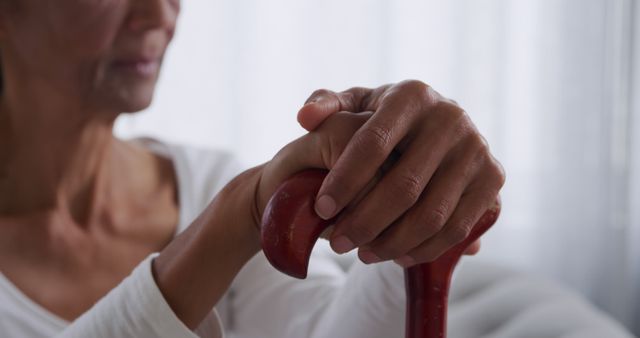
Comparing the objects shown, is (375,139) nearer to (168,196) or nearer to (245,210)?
(245,210)

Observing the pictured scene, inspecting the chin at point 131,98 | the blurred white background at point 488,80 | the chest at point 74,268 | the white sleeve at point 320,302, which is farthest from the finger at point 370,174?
the blurred white background at point 488,80

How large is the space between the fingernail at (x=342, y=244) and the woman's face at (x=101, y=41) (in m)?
0.47

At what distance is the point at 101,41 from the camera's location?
0.89m

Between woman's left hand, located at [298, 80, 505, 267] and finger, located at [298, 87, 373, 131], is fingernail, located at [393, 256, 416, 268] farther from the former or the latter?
finger, located at [298, 87, 373, 131]

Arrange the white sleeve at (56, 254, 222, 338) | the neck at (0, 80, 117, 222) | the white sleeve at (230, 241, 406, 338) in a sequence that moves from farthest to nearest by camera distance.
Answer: the neck at (0, 80, 117, 222) → the white sleeve at (230, 241, 406, 338) → the white sleeve at (56, 254, 222, 338)

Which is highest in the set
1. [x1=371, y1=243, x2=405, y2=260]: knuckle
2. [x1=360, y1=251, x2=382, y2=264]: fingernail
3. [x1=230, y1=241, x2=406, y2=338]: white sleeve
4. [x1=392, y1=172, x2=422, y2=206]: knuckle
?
[x1=392, y1=172, x2=422, y2=206]: knuckle

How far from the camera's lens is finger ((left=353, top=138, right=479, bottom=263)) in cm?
50

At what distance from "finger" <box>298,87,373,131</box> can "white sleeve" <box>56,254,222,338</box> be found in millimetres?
173

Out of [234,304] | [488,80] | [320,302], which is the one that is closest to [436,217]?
[320,302]

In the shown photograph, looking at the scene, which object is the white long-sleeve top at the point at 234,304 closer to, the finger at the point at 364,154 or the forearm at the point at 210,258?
the forearm at the point at 210,258

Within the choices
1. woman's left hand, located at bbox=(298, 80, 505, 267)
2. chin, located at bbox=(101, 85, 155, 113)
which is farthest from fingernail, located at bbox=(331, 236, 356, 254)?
chin, located at bbox=(101, 85, 155, 113)

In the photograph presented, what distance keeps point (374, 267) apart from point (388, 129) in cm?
28

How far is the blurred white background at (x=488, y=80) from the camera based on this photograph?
1821 millimetres

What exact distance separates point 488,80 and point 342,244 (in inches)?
55.8
